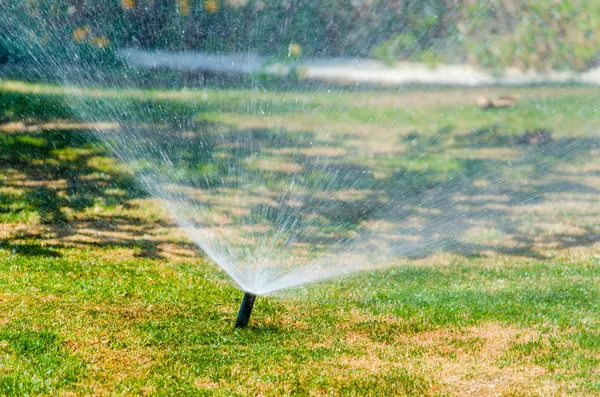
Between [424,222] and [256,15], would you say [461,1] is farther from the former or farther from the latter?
[424,222]

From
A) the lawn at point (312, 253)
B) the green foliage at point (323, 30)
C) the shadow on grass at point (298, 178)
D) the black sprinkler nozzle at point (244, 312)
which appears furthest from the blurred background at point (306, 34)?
the black sprinkler nozzle at point (244, 312)

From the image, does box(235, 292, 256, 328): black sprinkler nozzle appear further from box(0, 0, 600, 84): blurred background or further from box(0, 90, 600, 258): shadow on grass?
box(0, 0, 600, 84): blurred background

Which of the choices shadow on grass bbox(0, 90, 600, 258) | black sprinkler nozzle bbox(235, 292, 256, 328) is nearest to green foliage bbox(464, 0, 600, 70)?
shadow on grass bbox(0, 90, 600, 258)

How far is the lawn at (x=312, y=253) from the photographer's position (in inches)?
192

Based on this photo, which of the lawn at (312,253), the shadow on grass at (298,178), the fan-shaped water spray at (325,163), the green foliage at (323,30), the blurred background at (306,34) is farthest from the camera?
the blurred background at (306,34)

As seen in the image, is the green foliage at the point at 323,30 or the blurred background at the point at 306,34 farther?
the blurred background at the point at 306,34

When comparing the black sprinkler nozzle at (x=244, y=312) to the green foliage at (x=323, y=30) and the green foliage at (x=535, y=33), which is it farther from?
the green foliage at (x=535, y=33)

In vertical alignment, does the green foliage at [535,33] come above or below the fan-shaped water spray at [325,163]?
above

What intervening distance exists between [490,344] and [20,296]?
11.6ft

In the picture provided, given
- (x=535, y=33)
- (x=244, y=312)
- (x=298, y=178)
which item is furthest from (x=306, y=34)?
(x=244, y=312)

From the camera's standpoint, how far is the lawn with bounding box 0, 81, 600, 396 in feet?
16.0

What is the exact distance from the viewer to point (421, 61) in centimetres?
1401

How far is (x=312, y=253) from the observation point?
762cm

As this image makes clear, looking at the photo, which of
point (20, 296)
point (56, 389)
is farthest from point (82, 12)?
point (56, 389)
